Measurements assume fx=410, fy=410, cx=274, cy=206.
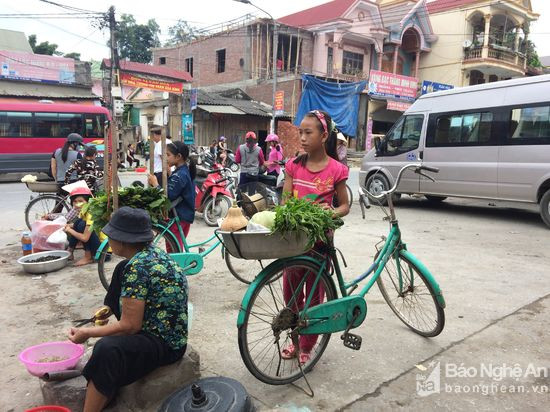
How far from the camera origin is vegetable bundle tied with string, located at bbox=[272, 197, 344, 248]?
7.43ft

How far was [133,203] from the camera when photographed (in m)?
3.73

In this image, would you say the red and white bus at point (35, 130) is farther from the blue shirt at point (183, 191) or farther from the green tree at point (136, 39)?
the green tree at point (136, 39)

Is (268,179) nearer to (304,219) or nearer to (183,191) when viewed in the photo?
(183,191)

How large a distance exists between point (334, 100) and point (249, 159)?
50.6 ft

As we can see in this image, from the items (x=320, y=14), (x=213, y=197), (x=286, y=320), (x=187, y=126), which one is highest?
(x=320, y=14)

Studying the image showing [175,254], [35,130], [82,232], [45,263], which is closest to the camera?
[175,254]

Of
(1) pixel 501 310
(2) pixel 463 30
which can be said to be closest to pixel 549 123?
(1) pixel 501 310

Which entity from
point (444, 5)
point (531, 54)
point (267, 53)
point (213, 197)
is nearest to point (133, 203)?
point (213, 197)

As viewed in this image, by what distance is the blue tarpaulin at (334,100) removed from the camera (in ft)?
69.6

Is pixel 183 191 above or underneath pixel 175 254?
above

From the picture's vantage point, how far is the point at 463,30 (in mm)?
26984

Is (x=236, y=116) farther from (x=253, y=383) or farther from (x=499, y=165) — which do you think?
(x=253, y=383)

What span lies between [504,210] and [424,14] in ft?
74.2

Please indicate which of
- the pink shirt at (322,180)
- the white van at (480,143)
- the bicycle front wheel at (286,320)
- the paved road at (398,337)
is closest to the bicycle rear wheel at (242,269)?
the paved road at (398,337)
